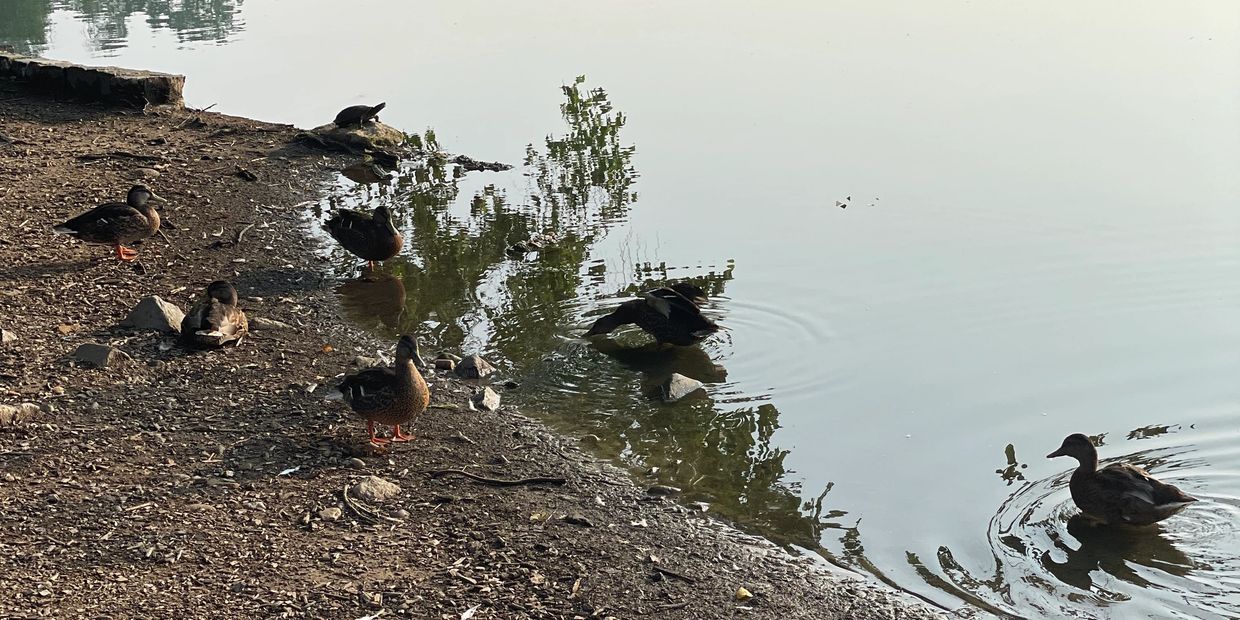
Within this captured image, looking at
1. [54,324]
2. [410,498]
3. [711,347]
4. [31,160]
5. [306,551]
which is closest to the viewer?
[306,551]

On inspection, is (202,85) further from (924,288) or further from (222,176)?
(924,288)

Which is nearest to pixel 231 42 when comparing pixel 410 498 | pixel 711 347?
pixel 711 347

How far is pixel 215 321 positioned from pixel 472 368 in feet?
5.98

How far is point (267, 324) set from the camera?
30.5 ft

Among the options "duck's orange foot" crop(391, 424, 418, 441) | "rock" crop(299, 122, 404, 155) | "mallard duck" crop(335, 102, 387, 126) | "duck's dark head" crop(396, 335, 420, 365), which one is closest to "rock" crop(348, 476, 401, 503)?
"duck's orange foot" crop(391, 424, 418, 441)

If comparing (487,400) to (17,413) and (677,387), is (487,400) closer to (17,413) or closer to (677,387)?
(677,387)

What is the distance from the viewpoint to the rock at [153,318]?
28.5 feet

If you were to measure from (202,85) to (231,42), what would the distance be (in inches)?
194

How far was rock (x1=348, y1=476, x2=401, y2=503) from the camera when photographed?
655cm

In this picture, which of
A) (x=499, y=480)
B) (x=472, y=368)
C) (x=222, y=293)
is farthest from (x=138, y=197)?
(x=499, y=480)

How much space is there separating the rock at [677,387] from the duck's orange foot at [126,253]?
5139mm

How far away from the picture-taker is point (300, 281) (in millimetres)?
10586

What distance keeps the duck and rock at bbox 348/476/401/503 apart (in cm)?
312

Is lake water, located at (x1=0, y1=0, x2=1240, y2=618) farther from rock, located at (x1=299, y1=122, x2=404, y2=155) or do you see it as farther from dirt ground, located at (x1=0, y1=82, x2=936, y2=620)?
rock, located at (x1=299, y1=122, x2=404, y2=155)
